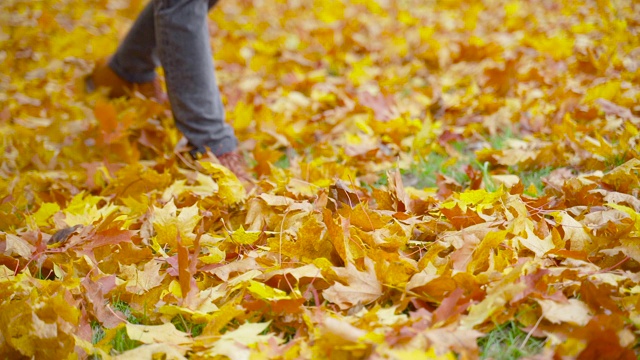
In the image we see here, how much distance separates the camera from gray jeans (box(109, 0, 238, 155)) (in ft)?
5.85

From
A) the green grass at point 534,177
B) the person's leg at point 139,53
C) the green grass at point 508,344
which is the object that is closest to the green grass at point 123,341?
the green grass at point 508,344

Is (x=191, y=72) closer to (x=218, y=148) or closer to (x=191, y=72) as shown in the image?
(x=191, y=72)

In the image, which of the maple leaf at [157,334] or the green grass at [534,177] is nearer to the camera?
the maple leaf at [157,334]

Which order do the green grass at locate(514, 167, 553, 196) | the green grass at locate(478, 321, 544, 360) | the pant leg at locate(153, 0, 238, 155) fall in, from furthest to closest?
the pant leg at locate(153, 0, 238, 155), the green grass at locate(514, 167, 553, 196), the green grass at locate(478, 321, 544, 360)

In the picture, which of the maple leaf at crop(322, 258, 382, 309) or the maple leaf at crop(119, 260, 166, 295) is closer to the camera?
the maple leaf at crop(322, 258, 382, 309)

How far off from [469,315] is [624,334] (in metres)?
0.26

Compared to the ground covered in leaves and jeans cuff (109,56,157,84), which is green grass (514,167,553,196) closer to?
the ground covered in leaves

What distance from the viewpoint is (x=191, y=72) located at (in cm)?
184

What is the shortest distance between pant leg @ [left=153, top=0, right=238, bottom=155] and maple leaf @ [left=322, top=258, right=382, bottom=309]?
934 mm

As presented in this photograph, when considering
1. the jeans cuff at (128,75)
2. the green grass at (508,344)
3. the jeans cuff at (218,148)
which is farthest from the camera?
the jeans cuff at (128,75)

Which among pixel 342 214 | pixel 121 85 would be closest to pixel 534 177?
pixel 342 214

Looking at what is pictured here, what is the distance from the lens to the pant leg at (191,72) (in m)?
1.78

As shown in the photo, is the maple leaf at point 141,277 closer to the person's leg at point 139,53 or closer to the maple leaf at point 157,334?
the maple leaf at point 157,334

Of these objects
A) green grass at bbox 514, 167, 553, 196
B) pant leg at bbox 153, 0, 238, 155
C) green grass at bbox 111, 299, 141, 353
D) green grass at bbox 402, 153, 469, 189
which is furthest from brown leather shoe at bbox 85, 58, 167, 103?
green grass at bbox 514, 167, 553, 196
